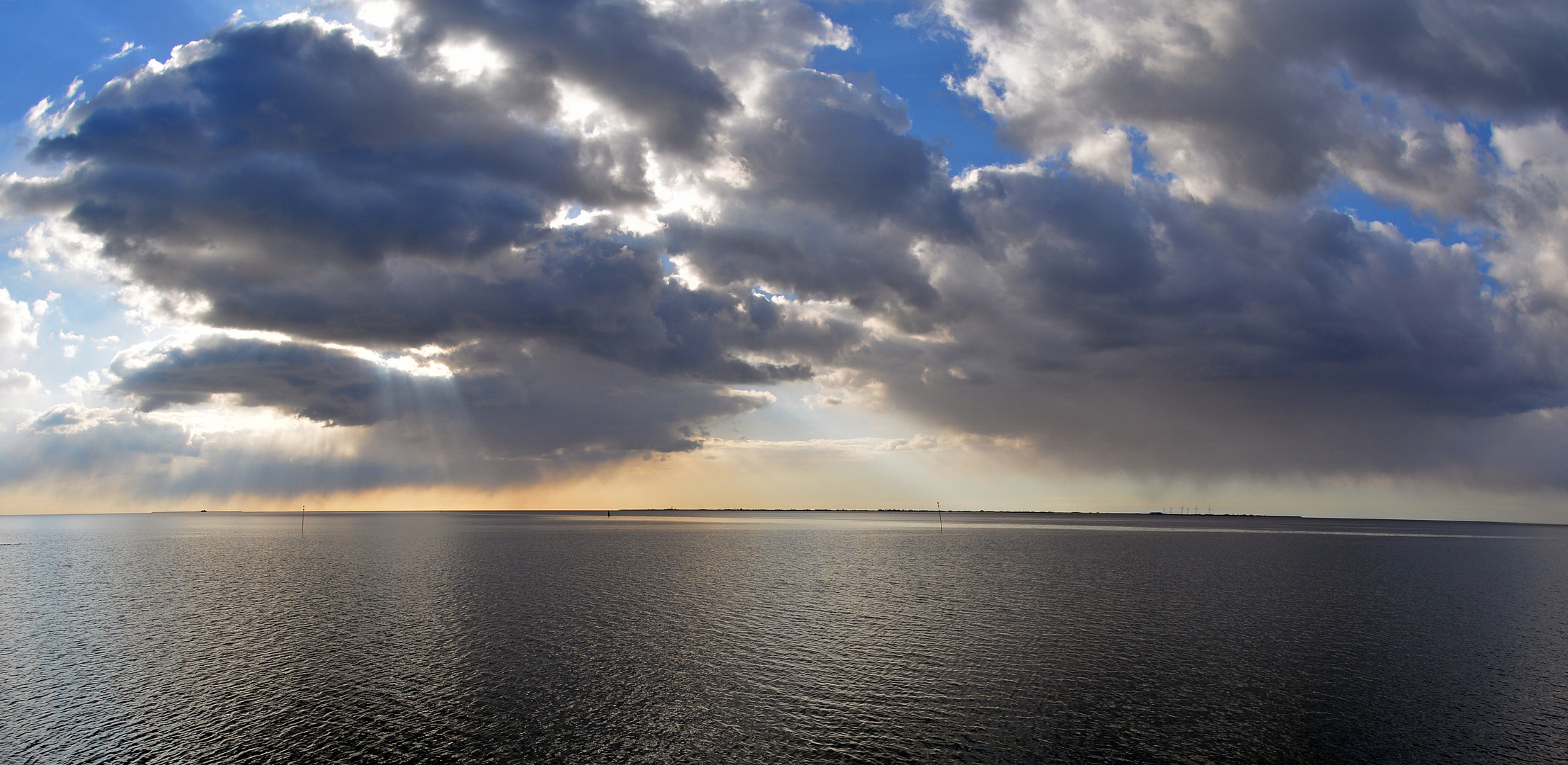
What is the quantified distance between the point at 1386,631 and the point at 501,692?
201ft

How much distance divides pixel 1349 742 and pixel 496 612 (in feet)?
187

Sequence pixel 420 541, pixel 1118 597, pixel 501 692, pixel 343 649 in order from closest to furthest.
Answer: pixel 501 692 → pixel 343 649 → pixel 1118 597 → pixel 420 541

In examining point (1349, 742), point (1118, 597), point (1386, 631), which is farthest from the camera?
point (1118, 597)

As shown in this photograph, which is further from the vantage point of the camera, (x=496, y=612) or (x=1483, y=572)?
(x=1483, y=572)

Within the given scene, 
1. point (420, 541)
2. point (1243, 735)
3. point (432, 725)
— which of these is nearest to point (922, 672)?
point (1243, 735)

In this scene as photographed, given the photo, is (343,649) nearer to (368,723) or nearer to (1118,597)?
(368,723)

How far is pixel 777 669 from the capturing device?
4438 cm

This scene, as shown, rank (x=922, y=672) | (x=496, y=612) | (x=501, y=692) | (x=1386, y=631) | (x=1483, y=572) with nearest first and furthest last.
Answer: (x=501, y=692) < (x=922, y=672) < (x=1386, y=631) < (x=496, y=612) < (x=1483, y=572)

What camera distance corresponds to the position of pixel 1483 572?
361ft

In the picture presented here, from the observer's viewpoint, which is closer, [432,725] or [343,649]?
[432,725]

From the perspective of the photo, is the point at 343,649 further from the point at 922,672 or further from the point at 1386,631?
the point at 1386,631

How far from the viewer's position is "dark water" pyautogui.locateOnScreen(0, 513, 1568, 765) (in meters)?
31.9

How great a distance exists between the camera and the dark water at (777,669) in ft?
105

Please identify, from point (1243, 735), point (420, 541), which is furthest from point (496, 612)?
point (420, 541)
